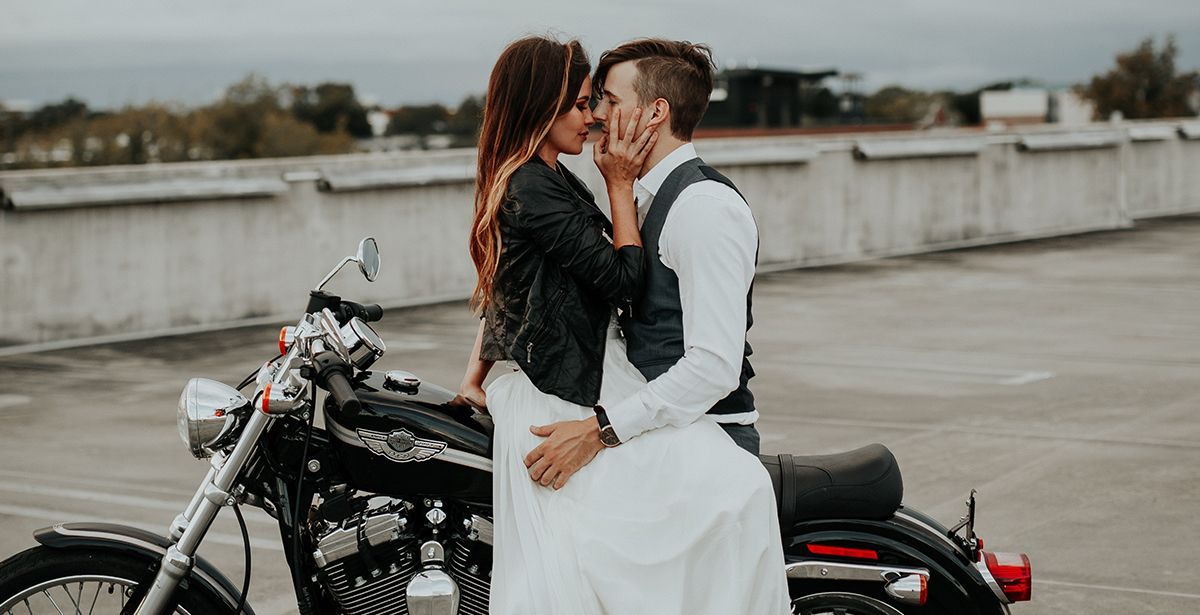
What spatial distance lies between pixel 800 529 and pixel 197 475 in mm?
4458

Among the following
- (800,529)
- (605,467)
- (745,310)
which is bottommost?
(800,529)

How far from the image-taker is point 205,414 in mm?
3234

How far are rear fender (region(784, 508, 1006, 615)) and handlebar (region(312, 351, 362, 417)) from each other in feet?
3.62

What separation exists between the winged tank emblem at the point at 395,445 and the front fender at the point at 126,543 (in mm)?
509

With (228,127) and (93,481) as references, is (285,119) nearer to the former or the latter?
(228,127)

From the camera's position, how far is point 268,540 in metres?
5.97

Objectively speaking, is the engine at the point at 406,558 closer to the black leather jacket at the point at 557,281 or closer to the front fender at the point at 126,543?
the front fender at the point at 126,543

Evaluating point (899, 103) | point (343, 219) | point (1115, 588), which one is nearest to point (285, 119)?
point (899, 103)

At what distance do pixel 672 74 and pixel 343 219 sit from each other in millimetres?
10695

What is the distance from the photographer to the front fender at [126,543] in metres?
3.30

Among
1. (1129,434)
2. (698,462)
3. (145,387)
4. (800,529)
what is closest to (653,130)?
(698,462)

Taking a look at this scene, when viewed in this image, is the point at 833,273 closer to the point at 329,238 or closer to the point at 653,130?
the point at 329,238

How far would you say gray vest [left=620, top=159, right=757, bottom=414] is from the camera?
3.20 meters

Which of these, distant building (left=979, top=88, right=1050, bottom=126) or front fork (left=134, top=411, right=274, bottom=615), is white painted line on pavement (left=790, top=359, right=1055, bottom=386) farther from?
distant building (left=979, top=88, right=1050, bottom=126)
